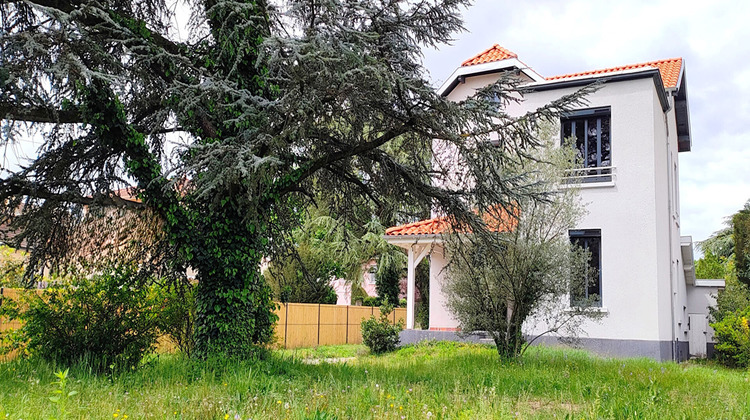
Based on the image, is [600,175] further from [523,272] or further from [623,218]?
[523,272]

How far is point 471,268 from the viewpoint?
11.2m

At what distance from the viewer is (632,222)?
15195 millimetres

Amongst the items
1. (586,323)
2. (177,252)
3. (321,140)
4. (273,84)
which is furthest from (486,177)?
(586,323)

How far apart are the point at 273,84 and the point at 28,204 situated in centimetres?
428

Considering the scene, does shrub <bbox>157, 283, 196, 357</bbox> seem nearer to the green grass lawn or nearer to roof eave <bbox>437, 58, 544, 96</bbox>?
the green grass lawn

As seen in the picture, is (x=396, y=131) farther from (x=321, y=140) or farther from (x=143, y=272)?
(x=143, y=272)

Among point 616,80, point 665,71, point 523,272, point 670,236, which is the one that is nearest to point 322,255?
point 670,236

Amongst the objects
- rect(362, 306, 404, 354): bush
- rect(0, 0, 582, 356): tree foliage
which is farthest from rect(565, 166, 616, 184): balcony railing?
rect(362, 306, 404, 354): bush

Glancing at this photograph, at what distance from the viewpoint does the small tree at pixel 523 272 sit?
11.3 metres

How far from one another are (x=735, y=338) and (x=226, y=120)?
43.3 ft

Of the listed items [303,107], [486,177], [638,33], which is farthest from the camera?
[638,33]

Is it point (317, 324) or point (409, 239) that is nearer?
point (409, 239)

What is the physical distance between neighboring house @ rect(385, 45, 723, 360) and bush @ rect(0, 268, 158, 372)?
21.0 ft

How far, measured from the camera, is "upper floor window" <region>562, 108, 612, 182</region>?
15961 mm
